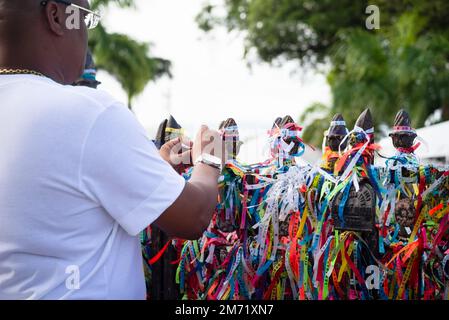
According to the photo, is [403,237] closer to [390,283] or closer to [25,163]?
[390,283]

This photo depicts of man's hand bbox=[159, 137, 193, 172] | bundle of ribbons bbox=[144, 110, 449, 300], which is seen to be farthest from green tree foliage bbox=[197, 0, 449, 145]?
man's hand bbox=[159, 137, 193, 172]

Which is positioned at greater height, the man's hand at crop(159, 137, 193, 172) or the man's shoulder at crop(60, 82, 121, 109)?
the man's shoulder at crop(60, 82, 121, 109)

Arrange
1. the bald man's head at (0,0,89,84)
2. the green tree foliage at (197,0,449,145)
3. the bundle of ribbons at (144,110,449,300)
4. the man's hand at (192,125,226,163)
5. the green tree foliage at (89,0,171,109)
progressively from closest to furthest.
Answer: the bald man's head at (0,0,89,84), the man's hand at (192,125,226,163), the bundle of ribbons at (144,110,449,300), the green tree foliage at (197,0,449,145), the green tree foliage at (89,0,171,109)

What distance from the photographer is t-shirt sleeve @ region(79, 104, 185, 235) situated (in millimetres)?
1240

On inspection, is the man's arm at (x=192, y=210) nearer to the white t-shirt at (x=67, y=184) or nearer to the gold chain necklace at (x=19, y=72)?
the white t-shirt at (x=67, y=184)

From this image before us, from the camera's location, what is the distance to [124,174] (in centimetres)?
125

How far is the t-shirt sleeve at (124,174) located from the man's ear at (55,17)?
10.7 inches

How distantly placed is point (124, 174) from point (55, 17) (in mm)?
440

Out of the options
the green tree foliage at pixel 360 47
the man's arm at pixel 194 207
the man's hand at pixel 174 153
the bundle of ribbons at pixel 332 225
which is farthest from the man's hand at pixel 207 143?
the green tree foliage at pixel 360 47

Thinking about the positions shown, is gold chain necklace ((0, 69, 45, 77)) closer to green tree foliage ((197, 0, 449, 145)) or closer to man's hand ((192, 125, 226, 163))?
man's hand ((192, 125, 226, 163))

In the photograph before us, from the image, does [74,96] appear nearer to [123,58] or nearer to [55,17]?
[55,17]

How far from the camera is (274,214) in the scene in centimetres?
242

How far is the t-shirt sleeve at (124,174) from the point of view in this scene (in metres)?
1.24
